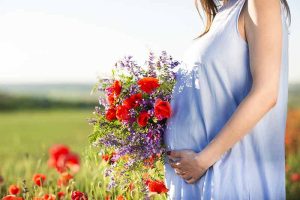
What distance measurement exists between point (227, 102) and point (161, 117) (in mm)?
354

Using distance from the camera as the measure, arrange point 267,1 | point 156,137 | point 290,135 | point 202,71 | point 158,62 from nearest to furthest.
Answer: point 267,1
point 202,71
point 156,137
point 158,62
point 290,135

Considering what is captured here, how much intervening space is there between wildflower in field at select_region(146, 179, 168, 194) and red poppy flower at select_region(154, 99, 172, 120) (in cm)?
44

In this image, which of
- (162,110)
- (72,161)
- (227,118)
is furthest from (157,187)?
(72,161)

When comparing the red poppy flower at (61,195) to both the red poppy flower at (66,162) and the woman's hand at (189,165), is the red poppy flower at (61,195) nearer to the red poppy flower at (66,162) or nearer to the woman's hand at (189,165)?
the red poppy flower at (66,162)

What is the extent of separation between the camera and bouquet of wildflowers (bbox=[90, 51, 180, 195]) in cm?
288

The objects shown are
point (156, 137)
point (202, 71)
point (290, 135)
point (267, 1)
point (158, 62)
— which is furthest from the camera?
point (290, 135)

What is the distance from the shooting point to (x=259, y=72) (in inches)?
95.5

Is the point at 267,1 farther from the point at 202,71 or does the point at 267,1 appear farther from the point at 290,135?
the point at 290,135

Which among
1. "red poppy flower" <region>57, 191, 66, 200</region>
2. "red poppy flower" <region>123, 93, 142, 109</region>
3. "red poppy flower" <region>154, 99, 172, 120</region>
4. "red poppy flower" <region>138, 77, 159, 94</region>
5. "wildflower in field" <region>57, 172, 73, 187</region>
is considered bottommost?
"red poppy flower" <region>57, 191, 66, 200</region>

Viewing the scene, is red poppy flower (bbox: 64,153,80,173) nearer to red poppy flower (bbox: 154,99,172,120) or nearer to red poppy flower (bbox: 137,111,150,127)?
red poppy flower (bbox: 137,111,150,127)

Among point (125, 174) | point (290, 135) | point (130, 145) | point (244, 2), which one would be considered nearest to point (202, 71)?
point (244, 2)

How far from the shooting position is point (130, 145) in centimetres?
296

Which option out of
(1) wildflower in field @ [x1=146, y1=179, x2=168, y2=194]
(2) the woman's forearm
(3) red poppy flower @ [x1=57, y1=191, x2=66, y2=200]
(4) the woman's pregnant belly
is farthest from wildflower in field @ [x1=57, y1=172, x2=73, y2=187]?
(2) the woman's forearm

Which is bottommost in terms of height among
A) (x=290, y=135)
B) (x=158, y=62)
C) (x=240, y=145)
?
(x=290, y=135)
